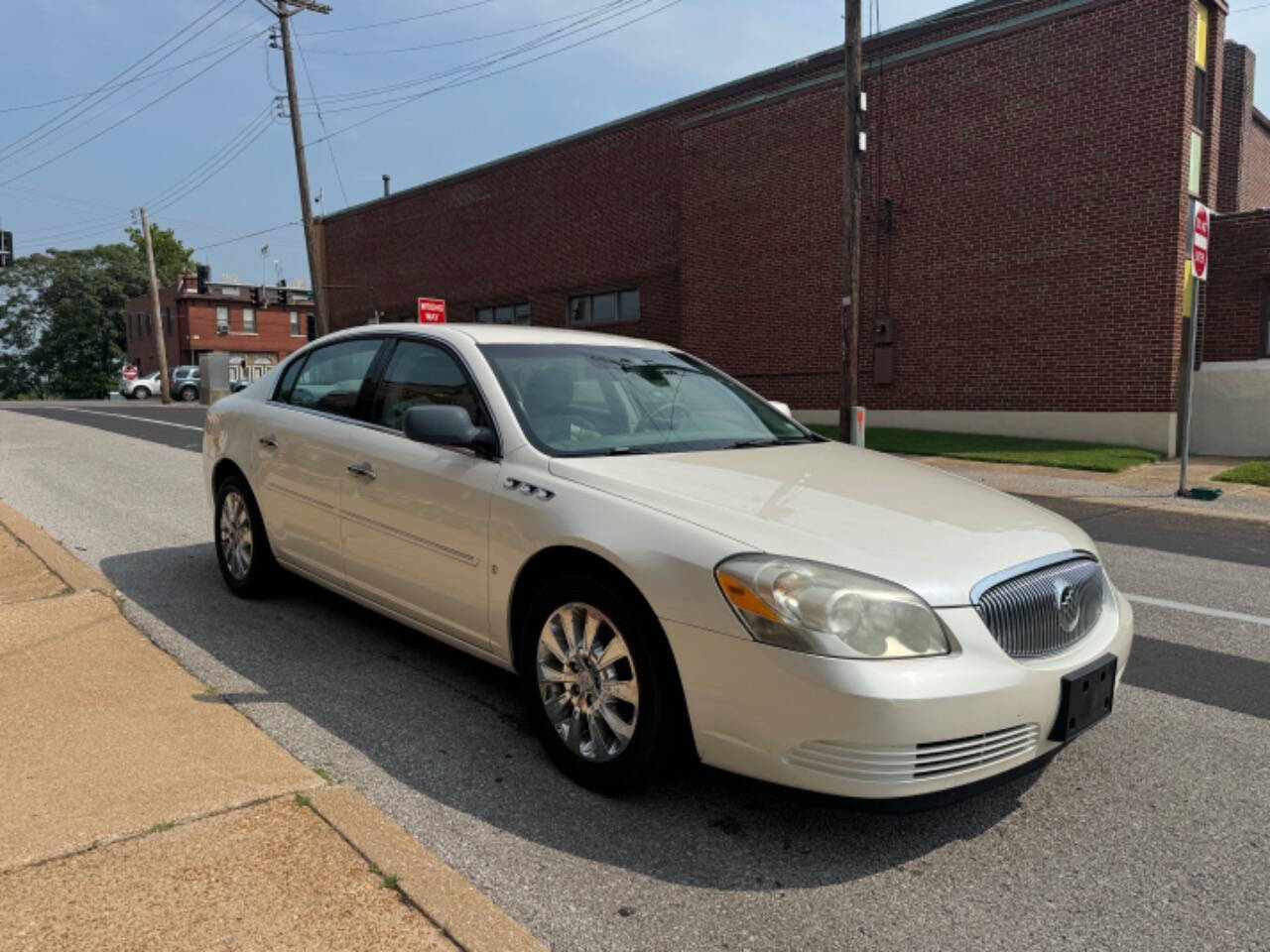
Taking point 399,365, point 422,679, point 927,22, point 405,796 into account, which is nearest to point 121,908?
point 405,796

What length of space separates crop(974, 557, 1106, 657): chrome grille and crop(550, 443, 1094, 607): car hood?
7 cm

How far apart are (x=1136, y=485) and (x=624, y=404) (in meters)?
9.54

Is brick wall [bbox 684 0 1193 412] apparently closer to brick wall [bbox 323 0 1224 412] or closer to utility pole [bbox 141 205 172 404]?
brick wall [bbox 323 0 1224 412]

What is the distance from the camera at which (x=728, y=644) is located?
2705 mm

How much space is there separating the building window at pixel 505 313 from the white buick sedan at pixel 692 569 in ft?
79.5

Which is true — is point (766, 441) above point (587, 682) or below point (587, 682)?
above

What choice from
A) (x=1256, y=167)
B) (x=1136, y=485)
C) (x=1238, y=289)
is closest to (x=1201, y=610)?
(x=1136, y=485)

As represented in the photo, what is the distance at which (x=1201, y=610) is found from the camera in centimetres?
566

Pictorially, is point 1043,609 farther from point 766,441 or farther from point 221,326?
point 221,326

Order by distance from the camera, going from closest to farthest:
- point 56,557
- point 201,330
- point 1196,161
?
point 56,557 → point 1196,161 → point 201,330

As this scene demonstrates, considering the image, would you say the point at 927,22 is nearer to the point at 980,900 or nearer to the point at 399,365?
the point at 399,365

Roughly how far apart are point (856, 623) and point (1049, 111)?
51.6 feet

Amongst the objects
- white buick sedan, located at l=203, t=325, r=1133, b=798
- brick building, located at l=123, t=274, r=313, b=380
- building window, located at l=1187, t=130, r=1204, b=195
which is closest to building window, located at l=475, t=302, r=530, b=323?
building window, located at l=1187, t=130, r=1204, b=195

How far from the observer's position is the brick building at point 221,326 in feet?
190
